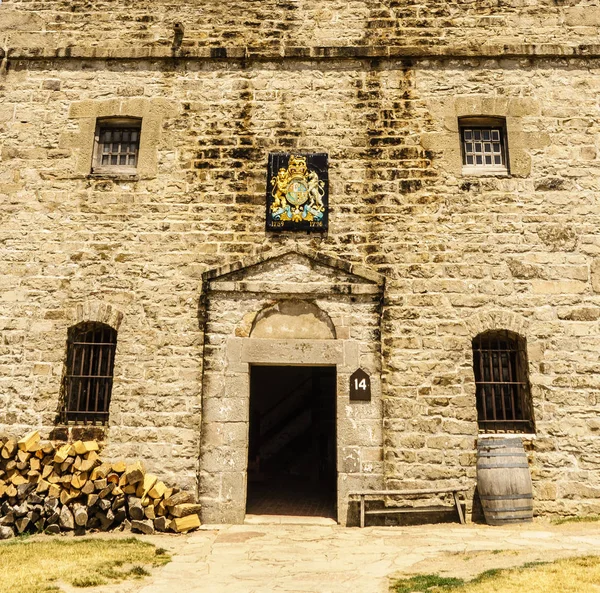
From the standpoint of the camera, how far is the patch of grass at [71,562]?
14.0 ft

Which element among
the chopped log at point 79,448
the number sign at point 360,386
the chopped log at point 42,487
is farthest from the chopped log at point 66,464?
the number sign at point 360,386

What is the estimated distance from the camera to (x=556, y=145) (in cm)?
756

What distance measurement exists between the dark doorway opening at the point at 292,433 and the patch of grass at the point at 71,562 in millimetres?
3184

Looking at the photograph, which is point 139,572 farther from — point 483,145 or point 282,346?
point 483,145

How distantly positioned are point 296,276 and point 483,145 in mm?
3441

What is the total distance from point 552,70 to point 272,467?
28.9 ft

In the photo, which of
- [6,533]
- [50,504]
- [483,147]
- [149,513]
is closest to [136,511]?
[149,513]

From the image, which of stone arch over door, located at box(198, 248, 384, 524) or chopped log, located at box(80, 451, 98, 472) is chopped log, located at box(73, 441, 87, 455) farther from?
stone arch over door, located at box(198, 248, 384, 524)

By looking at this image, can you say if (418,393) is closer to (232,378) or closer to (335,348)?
(335,348)

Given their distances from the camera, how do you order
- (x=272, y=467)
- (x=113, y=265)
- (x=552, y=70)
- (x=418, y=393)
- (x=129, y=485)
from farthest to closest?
1. (x=272, y=467)
2. (x=552, y=70)
3. (x=113, y=265)
4. (x=418, y=393)
5. (x=129, y=485)

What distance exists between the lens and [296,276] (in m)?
7.18

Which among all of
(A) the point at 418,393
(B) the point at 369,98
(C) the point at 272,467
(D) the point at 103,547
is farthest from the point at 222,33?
(C) the point at 272,467

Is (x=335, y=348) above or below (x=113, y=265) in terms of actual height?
below

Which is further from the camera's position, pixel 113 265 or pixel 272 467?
pixel 272 467
